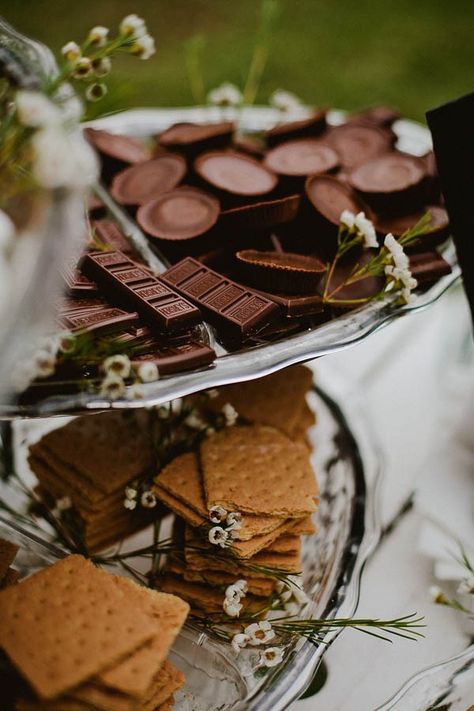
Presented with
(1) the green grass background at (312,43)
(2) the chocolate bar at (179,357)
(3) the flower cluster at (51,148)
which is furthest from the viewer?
(1) the green grass background at (312,43)

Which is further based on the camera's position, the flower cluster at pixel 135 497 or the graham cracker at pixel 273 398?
the graham cracker at pixel 273 398

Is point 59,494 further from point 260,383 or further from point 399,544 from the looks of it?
point 399,544

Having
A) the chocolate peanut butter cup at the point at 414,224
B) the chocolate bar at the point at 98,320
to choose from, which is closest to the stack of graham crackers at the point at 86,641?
the chocolate bar at the point at 98,320

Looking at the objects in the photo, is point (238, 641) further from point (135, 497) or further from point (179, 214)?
point (179, 214)

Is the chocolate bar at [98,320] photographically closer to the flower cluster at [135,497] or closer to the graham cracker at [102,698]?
the flower cluster at [135,497]

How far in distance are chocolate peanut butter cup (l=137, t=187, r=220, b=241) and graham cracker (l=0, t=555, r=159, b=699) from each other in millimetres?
522

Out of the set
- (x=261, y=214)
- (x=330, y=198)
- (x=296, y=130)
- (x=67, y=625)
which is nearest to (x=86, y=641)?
(x=67, y=625)

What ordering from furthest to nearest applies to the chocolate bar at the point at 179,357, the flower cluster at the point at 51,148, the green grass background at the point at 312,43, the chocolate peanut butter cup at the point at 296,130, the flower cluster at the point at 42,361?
the green grass background at the point at 312,43, the chocolate peanut butter cup at the point at 296,130, the chocolate bar at the point at 179,357, the flower cluster at the point at 42,361, the flower cluster at the point at 51,148

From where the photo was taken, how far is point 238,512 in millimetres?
1040

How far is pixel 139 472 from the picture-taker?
1.17 meters

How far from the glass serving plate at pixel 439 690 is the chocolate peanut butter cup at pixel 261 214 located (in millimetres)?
726

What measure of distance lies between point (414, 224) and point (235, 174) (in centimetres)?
32

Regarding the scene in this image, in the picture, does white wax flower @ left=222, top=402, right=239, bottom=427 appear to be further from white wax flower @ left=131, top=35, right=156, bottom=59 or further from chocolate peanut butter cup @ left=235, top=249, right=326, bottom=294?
white wax flower @ left=131, top=35, right=156, bottom=59

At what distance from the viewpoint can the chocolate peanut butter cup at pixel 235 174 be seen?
3.87 ft
